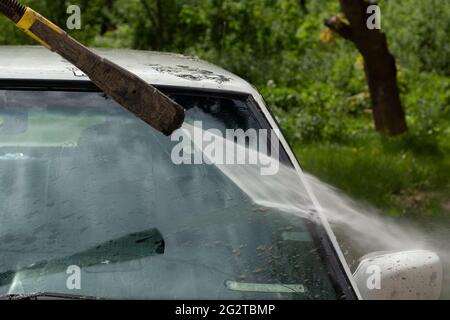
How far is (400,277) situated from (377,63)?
7149 mm

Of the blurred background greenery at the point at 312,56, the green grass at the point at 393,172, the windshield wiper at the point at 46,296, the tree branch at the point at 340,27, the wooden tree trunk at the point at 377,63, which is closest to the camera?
the windshield wiper at the point at 46,296

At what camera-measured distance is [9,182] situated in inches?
110

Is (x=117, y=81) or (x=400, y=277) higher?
(x=117, y=81)

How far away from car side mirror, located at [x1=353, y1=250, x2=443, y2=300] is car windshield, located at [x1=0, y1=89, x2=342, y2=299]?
0.41 feet

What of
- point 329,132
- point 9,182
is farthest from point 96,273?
point 329,132

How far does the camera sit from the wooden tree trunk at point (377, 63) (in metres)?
9.20

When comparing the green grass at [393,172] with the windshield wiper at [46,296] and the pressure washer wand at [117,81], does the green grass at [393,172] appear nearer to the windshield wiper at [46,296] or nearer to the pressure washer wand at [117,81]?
the pressure washer wand at [117,81]

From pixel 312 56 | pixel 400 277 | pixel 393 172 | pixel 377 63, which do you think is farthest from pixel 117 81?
pixel 312 56

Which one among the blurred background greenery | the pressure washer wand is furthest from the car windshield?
the blurred background greenery

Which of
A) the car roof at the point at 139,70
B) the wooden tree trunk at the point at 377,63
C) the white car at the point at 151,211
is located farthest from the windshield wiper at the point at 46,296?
the wooden tree trunk at the point at 377,63

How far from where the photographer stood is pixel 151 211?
274 cm

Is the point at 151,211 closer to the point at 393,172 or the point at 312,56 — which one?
the point at 393,172

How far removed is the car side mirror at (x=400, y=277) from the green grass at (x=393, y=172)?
16.0 feet

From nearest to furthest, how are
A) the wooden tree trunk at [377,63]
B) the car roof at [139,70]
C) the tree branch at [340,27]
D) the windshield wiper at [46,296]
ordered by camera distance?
the windshield wiper at [46,296], the car roof at [139,70], the wooden tree trunk at [377,63], the tree branch at [340,27]
